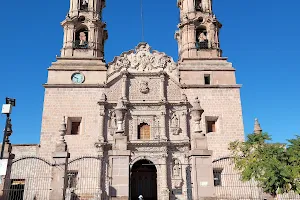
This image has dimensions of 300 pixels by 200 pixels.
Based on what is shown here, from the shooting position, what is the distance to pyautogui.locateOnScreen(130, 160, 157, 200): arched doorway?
2352 centimetres

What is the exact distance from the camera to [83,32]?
26422 mm

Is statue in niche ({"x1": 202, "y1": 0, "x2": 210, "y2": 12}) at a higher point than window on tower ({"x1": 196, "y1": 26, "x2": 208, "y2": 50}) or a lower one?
higher

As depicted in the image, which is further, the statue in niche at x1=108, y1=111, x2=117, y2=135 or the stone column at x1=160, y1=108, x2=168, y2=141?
the statue in niche at x1=108, y1=111, x2=117, y2=135

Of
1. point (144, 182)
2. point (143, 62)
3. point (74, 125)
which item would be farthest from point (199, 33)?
point (144, 182)

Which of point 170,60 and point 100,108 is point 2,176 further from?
point 170,60

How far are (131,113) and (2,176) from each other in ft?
41.4

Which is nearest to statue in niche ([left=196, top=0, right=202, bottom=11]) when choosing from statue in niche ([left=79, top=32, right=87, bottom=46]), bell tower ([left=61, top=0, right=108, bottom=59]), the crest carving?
bell tower ([left=61, top=0, right=108, bottom=59])

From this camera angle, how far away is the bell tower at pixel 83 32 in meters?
25.5

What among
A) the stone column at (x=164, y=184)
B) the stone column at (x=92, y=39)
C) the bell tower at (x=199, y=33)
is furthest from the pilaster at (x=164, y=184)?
the stone column at (x=92, y=39)

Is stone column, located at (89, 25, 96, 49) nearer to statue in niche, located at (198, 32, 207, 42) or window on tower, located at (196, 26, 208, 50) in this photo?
window on tower, located at (196, 26, 208, 50)

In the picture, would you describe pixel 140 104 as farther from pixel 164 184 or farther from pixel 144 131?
pixel 164 184

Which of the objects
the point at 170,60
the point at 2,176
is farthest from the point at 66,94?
the point at 2,176

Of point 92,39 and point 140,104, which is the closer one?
point 140,104

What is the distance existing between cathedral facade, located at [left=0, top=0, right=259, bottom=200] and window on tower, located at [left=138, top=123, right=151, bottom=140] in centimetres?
7
